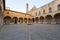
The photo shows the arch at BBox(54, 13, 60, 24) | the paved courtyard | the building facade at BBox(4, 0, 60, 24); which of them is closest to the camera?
the paved courtyard

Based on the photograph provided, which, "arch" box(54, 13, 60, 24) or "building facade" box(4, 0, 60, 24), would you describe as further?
"arch" box(54, 13, 60, 24)

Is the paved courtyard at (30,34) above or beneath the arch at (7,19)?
beneath

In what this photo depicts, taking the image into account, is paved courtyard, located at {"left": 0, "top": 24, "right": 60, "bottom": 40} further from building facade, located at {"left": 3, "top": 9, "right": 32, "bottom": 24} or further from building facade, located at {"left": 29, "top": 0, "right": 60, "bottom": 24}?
building facade, located at {"left": 3, "top": 9, "right": 32, "bottom": 24}

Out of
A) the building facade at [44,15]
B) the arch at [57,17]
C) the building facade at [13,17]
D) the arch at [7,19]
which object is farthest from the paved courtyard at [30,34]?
the arch at [7,19]

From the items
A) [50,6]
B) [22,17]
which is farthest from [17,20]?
[50,6]

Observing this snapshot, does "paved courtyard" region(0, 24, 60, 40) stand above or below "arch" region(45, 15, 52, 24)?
below

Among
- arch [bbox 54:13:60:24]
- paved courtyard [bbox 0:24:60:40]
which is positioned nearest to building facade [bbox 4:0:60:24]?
arch [bbox 54:13:60:24]

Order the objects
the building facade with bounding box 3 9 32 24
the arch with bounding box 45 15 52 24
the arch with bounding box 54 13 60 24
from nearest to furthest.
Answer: the arch with bounding box 54 13 60 24 < the arch with bounding box 45 15 52 24 < the building facade with bounding box 3 9 32 24

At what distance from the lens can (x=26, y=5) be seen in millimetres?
44375

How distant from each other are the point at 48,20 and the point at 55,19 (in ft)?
11.1

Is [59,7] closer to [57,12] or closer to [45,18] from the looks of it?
[57,12]

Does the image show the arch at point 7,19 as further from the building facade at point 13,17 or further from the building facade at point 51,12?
the building facade at point 51,12

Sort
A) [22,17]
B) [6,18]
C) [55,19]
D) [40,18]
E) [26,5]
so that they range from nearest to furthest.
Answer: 1. [55,19]
2. [6,18]
3. [40,18]
4. [22,17]
5. [26,5]

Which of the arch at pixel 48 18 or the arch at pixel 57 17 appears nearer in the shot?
the arch at pixel 57 17
